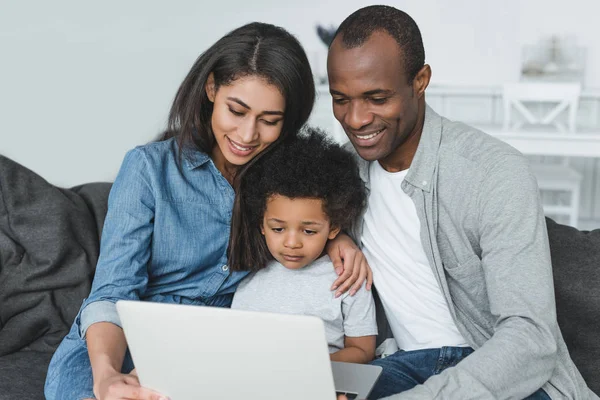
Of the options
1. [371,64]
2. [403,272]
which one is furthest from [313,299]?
[371,64]

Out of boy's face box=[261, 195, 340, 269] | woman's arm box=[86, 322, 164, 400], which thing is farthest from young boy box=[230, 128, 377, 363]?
woman's arm box=[86, 322, 164, 400]

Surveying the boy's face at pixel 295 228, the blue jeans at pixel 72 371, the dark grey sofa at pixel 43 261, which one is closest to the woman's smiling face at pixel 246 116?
the boy's face at pixel 295 228

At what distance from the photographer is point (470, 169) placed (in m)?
1.58

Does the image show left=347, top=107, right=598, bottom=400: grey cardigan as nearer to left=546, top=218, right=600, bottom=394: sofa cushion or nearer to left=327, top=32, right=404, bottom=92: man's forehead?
left=327, top=32, right=404, bottom=92: man's forehead

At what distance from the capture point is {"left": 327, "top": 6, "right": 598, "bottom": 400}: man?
1.43 meters

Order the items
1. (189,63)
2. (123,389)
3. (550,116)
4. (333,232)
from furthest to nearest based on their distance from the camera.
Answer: (189,63) < (550,116) < (333,232) < (123,389)

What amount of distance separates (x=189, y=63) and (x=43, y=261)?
3.02 m

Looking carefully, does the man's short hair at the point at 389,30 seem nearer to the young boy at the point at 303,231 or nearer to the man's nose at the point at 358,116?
the man's nose at the point at 358,116

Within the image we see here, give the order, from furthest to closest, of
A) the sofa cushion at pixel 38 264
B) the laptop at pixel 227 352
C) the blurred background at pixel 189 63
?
the blurred background at pixel 189 63 < the sofa cushion at pixel 38 264 < the laptop at pixel 227 352

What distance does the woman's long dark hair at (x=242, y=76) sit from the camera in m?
1.64

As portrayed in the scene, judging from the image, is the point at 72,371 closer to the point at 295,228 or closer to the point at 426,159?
the point at 295,228

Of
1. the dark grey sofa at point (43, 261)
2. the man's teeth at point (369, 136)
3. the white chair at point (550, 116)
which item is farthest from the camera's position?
the white chair at point (550, 116)

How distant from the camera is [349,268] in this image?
67.8 inches

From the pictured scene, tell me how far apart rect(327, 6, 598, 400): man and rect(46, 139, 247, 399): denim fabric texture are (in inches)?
13.0
